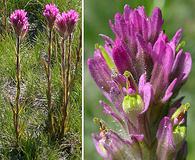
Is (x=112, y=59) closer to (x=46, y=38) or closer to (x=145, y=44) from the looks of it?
(x=145, y=44)

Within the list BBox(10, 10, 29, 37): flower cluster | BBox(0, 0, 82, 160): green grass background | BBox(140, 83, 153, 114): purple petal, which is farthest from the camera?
BBox(0, 0, 82, 160): green grass background

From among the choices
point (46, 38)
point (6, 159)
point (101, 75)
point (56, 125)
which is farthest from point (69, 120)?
point (101, 75)

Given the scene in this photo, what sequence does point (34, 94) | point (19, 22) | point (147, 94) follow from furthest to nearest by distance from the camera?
point (34, 94) → point (19, 22) → point (147, 94)

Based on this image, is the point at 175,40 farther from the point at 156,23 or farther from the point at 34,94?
the point at 34,94

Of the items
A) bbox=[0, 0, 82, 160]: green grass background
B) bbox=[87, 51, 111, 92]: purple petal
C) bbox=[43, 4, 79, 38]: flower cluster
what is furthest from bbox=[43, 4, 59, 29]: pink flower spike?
bbox=[87, 51, 111, 92]: purple petal

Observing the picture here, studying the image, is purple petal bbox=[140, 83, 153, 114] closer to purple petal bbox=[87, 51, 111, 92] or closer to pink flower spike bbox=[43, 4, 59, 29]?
purple petal bbox=[87, 51, 111, 92]

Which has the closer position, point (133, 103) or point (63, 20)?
point (133, 103)

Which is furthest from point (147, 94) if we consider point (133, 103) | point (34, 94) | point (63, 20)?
point (34, 94)

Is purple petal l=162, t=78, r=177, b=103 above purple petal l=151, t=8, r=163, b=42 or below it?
below
